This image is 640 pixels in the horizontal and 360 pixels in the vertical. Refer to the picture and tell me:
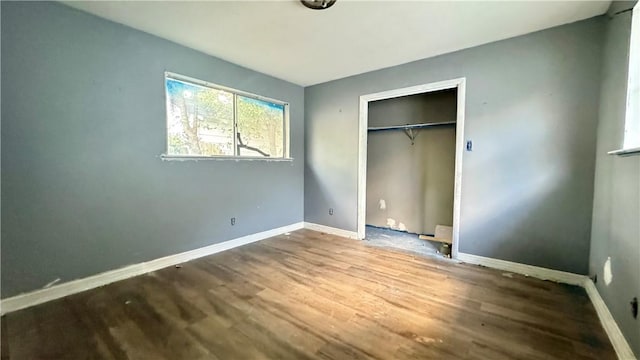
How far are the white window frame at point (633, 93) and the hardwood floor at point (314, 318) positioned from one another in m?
1.34

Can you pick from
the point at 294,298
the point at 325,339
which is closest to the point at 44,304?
the point at 294,298

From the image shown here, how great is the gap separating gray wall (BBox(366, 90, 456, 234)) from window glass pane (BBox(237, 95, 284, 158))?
1.78 meters

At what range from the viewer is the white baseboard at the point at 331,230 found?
397 cm

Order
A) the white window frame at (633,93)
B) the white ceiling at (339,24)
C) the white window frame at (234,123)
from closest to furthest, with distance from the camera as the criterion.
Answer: the white window frame at (633,93), the white ceiling at (339,24), the white window frame at (234,123)

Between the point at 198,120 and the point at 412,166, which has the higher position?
the point at 198,120

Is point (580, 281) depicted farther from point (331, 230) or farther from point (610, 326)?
point (331, 230)

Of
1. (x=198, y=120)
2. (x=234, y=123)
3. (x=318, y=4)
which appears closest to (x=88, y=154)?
(x=198, y=120)

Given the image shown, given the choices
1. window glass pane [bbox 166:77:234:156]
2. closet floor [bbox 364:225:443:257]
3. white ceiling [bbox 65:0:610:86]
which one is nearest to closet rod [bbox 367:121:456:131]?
white ceiling [bbox 65:0:610:86]

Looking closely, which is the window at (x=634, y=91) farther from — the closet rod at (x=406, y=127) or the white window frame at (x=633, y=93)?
the closet rod at (x=406, y=127)

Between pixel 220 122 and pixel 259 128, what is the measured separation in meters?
0.66

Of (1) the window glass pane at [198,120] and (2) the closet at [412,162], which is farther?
(2) the closet at [412,162]

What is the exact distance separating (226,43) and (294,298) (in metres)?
2.82

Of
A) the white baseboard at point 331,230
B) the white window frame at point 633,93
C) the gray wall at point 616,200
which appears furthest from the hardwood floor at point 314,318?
the white window frame at point 633,93

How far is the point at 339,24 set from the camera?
7.80 feet
